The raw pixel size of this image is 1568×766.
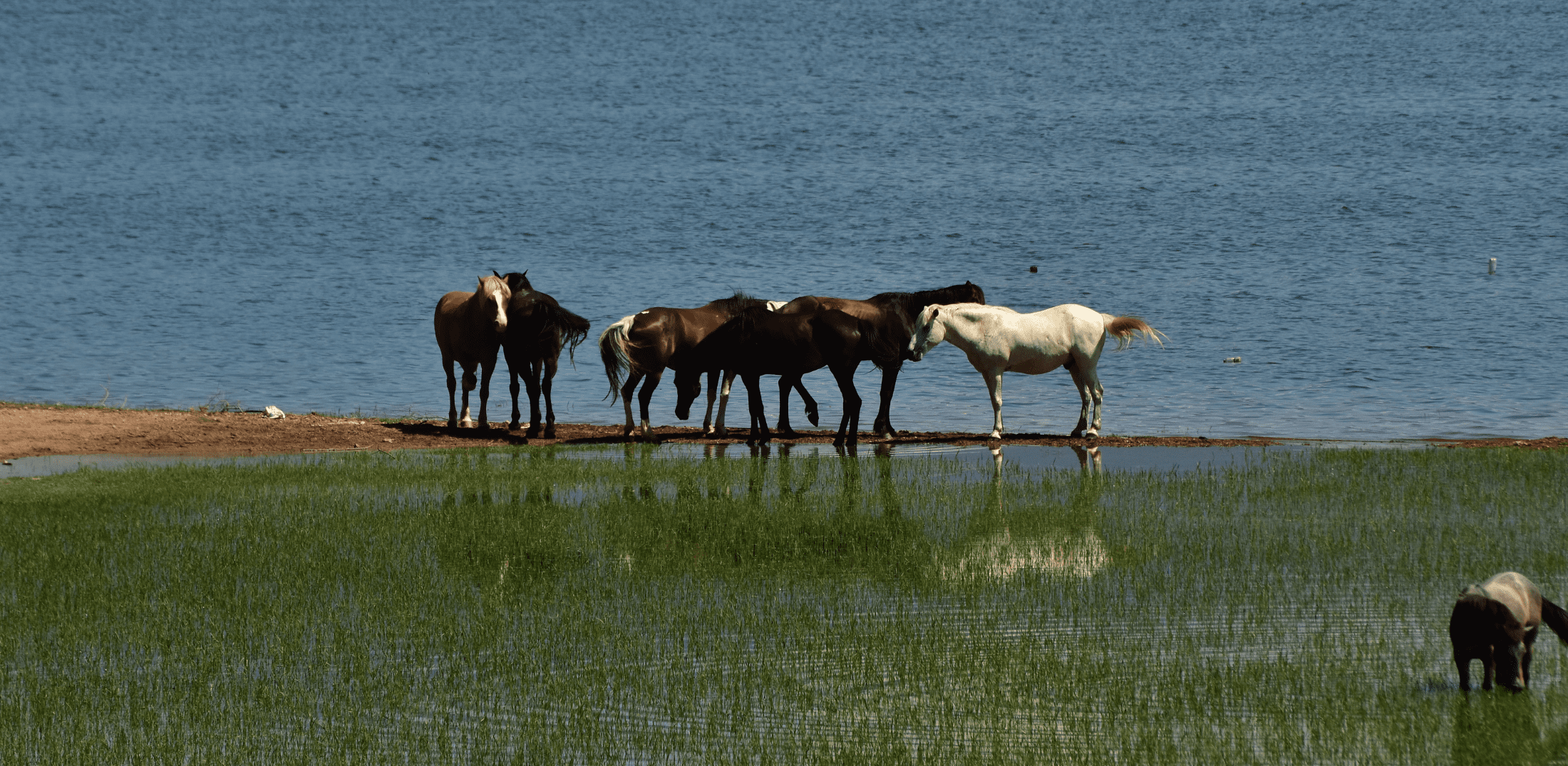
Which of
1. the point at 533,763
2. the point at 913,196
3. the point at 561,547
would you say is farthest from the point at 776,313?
the point at 913,196

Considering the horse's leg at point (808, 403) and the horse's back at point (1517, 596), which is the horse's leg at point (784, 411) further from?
the horse's back at point (1517, 596)

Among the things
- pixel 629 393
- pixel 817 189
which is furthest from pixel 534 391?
pixel 817 189

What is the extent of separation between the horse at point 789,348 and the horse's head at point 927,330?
1.05 meters

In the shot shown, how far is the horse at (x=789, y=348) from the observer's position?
21922 mm

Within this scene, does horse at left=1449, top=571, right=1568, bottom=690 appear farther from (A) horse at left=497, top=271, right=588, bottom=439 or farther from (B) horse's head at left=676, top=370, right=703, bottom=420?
(A) horse at left=497, top=271, right=588, bottom=439

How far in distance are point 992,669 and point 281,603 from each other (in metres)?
5.58

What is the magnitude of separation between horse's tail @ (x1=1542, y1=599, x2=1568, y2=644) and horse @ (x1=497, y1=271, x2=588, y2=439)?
16078mm

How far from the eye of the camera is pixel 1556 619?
326 inches

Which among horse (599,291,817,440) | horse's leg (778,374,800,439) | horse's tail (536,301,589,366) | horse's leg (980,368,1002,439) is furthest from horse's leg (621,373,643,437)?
A: horse's leg (980,368,1002,439)

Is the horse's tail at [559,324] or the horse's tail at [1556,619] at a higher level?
the horse's tail at [559,324]

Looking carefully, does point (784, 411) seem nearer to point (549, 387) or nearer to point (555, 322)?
point (549, 387)

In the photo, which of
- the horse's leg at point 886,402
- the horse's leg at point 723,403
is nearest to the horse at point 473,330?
the horse's leg at point 723,403

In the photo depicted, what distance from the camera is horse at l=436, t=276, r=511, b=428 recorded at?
22328 mm

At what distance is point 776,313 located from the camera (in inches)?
864
